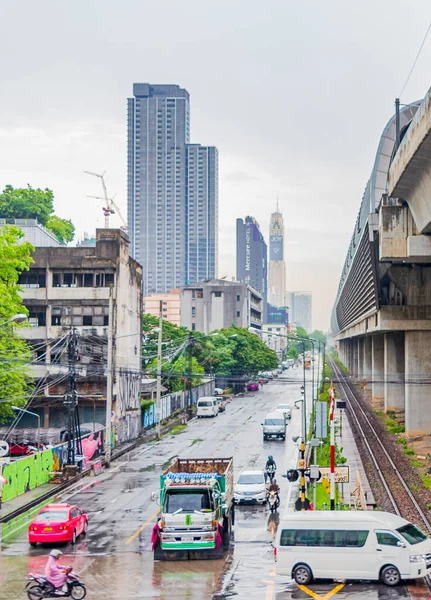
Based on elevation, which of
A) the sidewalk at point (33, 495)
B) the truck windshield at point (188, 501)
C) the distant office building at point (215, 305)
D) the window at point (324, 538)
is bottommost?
the sidewalk at point (33, 495)

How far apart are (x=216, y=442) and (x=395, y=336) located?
24.4m

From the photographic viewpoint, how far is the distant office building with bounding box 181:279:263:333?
154m

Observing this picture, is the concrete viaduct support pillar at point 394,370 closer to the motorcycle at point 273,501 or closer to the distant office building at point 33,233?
the distant office building at point 33,233

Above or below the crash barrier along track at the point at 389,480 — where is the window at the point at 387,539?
above

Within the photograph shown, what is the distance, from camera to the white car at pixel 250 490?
35.0 meters

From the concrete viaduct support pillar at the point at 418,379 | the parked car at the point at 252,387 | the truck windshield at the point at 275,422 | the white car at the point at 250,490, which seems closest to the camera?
the white car at the point at 250,490

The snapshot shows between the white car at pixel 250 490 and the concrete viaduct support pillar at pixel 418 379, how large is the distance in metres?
20.5

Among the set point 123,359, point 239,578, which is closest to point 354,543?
point 239,578

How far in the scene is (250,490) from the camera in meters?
35.0

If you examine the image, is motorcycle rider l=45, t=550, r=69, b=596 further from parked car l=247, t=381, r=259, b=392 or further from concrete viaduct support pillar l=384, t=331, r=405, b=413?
parked car l=247, t=381, r=259, b=392

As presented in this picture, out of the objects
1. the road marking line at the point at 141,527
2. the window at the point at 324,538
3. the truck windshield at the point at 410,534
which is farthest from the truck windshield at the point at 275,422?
the window at the point at 324,538

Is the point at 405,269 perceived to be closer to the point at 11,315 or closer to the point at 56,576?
the point at 11,315

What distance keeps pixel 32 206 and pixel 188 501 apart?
84.8m

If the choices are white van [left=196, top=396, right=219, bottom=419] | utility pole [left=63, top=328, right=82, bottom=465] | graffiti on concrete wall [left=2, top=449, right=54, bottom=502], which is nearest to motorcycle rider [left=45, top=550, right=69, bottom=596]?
graffiti on concrete wall [left=2, top=449, right=54, bottom=502]
